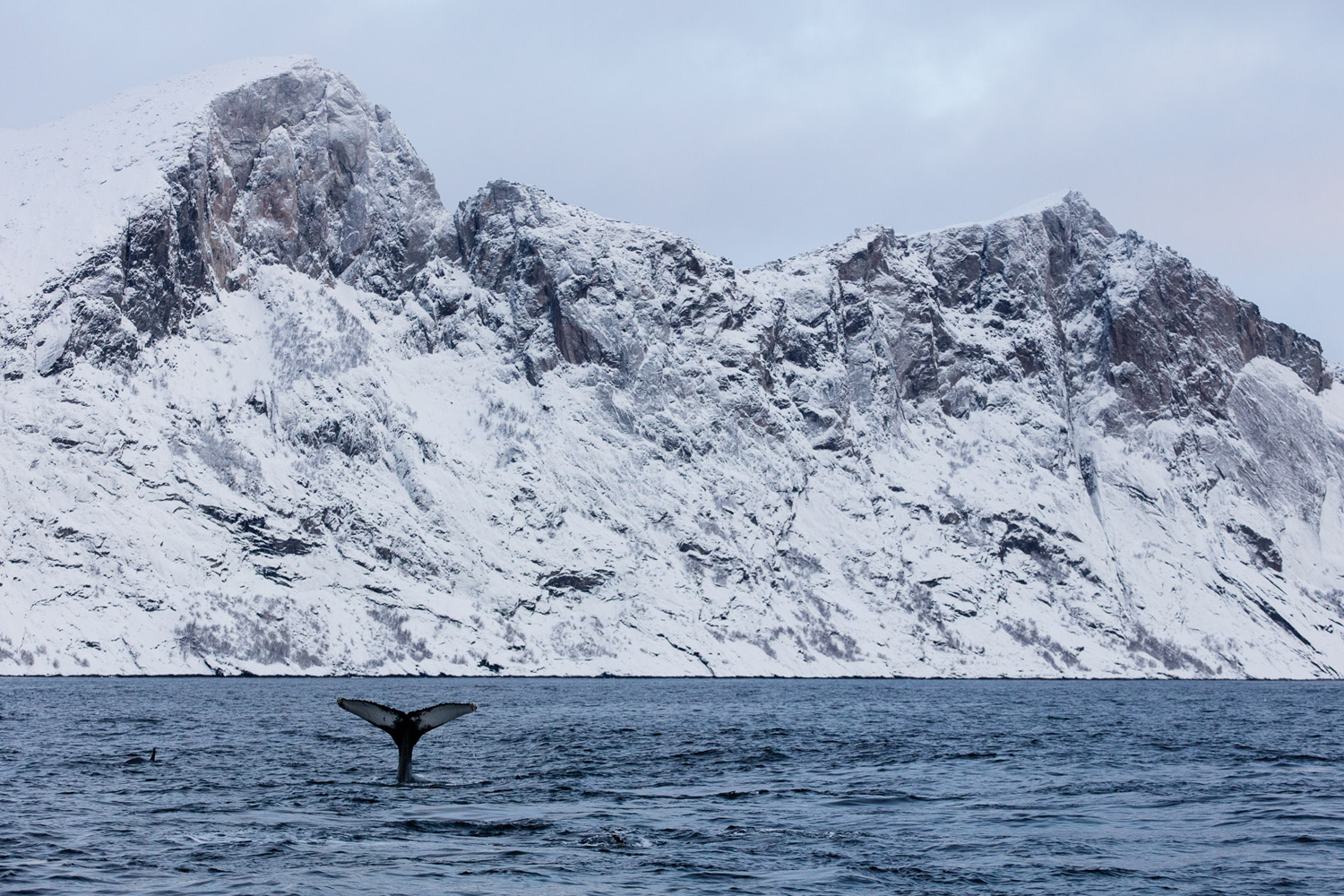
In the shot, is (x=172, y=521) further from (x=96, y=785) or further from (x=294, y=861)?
(x=294, y=861)

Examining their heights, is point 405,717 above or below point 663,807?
above

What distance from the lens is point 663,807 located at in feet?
128

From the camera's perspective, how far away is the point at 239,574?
563 ft

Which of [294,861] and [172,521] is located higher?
[172,521]

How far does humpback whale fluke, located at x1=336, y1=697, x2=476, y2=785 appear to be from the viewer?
122ft

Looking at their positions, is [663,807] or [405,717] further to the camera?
[405,717]

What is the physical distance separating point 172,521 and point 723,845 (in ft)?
509

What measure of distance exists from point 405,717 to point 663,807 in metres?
7.91

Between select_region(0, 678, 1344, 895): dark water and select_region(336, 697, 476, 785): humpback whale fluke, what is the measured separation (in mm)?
1777

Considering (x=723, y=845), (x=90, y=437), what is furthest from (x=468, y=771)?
(x=90, y=437)

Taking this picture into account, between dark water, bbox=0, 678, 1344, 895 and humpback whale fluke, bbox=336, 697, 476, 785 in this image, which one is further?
humpback whale fluke, bbox=336, 697, 476, 785

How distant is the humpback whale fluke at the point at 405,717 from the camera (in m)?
37.3

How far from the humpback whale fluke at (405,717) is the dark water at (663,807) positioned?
1.78 metres

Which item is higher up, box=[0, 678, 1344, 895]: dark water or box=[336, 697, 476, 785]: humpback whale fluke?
box=[336, 697, 476, 785]: humpback whale fluke
